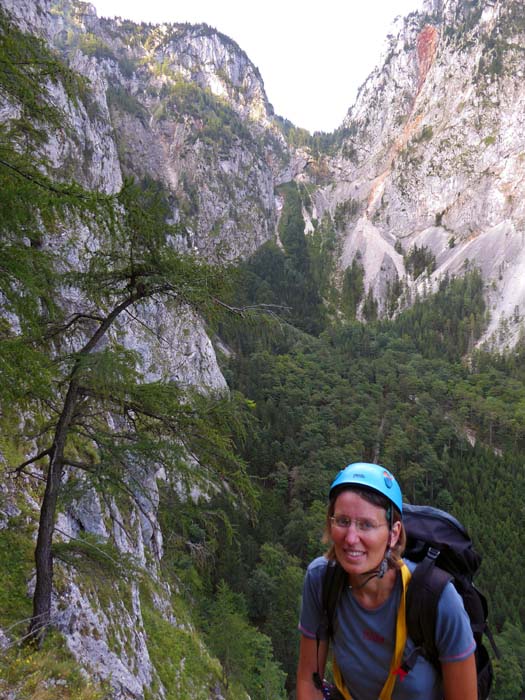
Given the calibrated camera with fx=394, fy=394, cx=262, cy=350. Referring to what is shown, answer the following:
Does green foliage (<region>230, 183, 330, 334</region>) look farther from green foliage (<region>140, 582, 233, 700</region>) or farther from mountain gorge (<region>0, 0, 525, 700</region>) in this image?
green foliage (<region>140, 582, 233, 700</region>)

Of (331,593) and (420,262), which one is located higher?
(420,262)

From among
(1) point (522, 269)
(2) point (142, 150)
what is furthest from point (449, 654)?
(2) point (142, 150)

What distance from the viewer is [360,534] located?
208cm

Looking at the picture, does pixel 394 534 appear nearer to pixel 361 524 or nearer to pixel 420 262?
pixel 361 524

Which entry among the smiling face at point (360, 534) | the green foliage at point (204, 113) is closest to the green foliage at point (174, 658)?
the smiling face at point (360, 534)

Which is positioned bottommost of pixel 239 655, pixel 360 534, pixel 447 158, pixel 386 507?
pixel 239 655

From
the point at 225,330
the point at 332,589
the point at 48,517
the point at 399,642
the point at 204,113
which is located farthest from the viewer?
the point at 204,113

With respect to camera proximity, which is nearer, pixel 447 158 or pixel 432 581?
pixel 432 581

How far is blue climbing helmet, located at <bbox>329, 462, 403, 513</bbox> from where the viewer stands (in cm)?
211

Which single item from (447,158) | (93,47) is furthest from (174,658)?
(93,47)

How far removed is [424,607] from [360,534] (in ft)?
1.35

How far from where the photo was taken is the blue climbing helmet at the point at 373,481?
6.93 ft

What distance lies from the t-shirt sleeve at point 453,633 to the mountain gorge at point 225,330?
262cm

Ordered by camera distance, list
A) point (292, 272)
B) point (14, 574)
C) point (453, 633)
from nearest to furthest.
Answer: point (453, 633) → point (14, 574) → point (292, 272)
